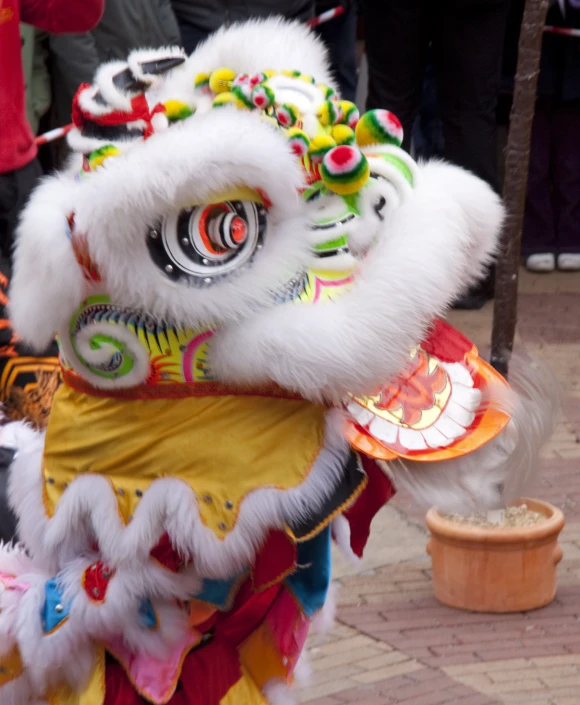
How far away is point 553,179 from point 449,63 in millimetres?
1696

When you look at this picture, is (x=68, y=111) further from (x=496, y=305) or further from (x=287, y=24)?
(x=287, y=24)

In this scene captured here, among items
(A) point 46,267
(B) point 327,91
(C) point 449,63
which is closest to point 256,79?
(B) point 327,91

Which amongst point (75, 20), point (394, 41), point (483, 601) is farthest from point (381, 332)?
point (394, 41)

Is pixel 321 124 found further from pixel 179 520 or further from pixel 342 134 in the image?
pixel 179 520

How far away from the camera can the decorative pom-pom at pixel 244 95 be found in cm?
192

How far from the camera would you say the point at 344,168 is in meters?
1.87

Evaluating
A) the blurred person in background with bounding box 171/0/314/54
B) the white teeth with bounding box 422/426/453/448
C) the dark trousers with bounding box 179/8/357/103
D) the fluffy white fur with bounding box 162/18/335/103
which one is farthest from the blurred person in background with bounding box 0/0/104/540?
the dark trousers with bounding box 179/8/357/103

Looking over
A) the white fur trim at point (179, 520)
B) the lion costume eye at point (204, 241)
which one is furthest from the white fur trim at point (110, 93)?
the white fur trim at point (179, 520)

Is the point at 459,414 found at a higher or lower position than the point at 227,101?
lower

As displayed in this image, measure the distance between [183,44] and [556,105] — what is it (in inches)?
94.1

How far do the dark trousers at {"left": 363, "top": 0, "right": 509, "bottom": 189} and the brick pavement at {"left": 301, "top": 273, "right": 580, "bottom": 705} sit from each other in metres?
2.35

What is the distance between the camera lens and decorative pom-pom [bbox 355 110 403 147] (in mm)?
2025

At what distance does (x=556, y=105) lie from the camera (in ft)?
24.0

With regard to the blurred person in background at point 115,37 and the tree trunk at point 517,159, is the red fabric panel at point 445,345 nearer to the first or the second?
the tree trunk at point 517,159
